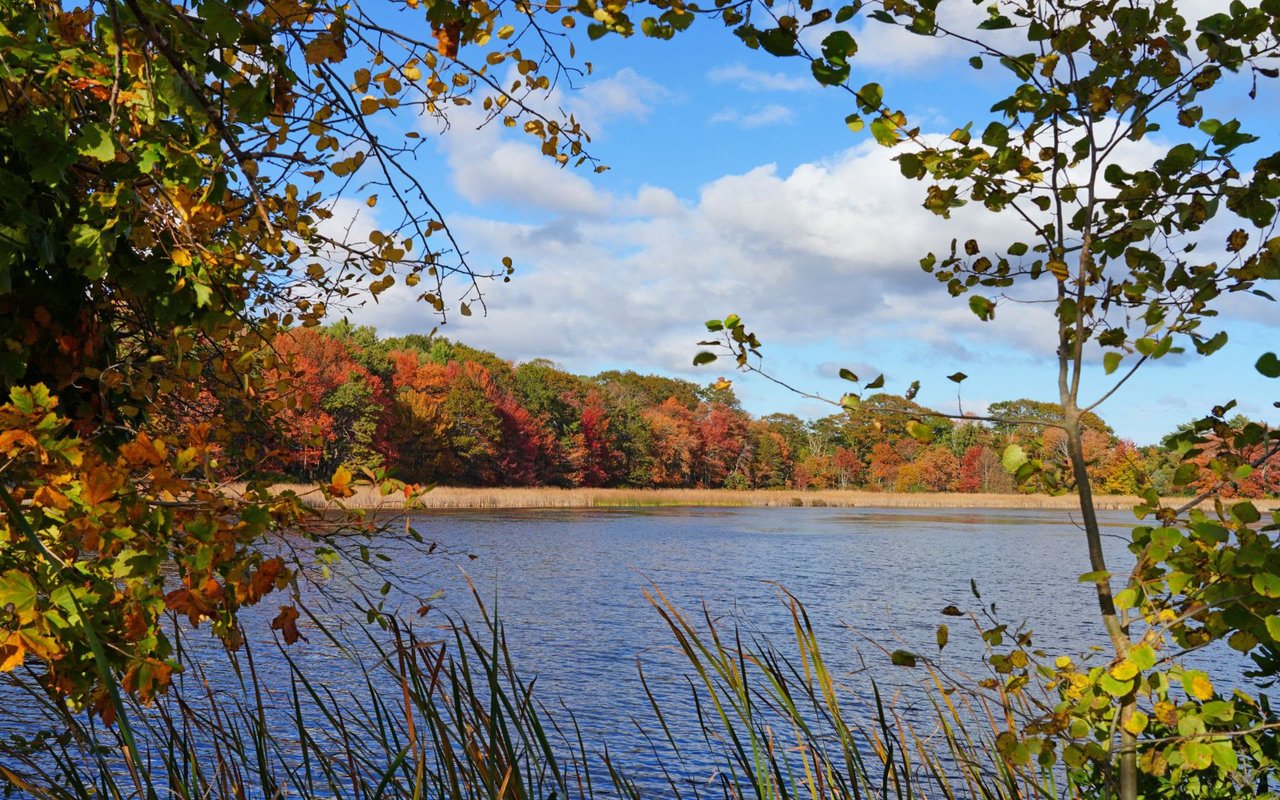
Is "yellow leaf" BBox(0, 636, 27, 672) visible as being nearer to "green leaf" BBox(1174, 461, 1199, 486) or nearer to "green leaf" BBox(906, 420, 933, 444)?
"green leaf" BBox(906, 420, 933, 444)

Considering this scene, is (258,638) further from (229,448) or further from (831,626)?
(229,448)

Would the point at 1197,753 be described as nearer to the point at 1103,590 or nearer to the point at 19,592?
the point at 1103,590

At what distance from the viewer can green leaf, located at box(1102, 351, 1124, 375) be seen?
2234mm

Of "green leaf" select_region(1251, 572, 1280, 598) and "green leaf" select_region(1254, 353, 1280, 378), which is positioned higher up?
"green leaf" select_region(1254, 353, 1280, 378)

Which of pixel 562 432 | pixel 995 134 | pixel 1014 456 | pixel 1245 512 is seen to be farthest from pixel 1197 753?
pixel 562 432

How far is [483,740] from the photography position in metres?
2.08

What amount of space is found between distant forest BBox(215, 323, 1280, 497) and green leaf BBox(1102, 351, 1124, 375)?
22013mm

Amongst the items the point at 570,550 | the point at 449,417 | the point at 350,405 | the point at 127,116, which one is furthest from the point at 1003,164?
the point at 449,417

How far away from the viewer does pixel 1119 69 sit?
2.34 metres

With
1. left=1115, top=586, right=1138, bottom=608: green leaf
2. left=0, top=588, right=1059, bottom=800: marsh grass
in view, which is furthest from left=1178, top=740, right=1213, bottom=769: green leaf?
left=0, top=588, right=1059, bottom=800: marsh grass

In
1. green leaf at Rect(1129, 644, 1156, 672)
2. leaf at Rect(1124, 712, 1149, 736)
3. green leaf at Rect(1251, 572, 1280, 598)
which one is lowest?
leaf at Rect(1124, 712, 1149, 736)

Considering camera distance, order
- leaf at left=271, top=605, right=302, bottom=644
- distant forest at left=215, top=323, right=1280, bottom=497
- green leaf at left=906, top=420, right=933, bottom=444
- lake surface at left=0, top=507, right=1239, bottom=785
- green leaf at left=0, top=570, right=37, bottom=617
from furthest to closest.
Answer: distant forest at left=215, top=323, right=1280, bottom=497 → lake surface at left=0, top=507, right=1239, bottom=785 → leaf at left=271, top=605, right=302, bottom=644 → green leaf at left=906, top=420, right=933, bottom=444 → green leaf at left=0, top=570, right=37, bottom=617

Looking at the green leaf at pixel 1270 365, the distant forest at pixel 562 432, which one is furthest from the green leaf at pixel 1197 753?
the distant forest at pixel 562 432

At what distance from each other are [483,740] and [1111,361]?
160cm
